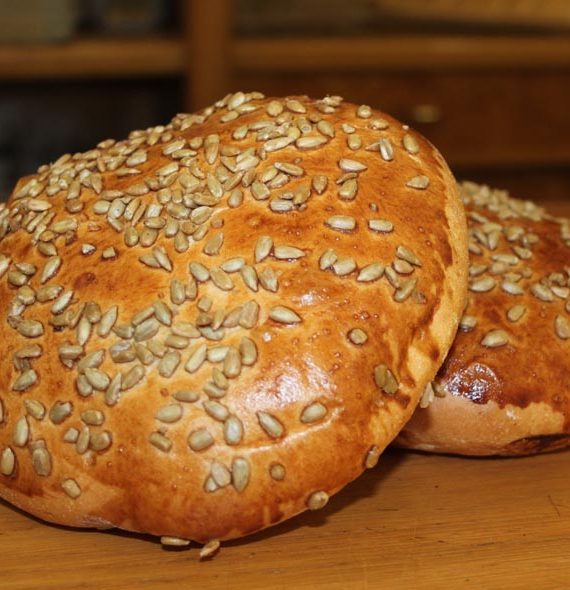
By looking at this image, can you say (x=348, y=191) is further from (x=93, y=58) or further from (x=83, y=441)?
(x=93, y=58)

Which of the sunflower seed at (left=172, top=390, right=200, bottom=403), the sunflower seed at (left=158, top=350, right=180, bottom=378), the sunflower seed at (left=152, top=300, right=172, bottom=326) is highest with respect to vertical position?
the sunflower seed at (left=152, top=300, right=172, bottom=326)

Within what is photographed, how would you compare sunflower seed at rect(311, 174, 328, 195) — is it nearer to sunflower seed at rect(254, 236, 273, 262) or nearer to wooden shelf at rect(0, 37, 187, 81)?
sunflower seed at rect(254, 236, 273, 262)

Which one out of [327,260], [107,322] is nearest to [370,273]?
[327,260]

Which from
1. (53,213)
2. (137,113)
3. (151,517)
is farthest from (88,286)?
(137,113)

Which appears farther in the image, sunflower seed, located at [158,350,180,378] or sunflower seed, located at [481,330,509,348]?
sunflower seed, located at [481,330,509,348]

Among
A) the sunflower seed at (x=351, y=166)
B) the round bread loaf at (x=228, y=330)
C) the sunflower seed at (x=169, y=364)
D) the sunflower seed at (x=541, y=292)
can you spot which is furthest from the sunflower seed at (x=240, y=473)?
the sunflower seed at (x=541, y=292)

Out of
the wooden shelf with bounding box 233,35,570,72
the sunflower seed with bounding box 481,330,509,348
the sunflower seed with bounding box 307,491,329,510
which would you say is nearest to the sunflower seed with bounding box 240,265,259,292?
the sunflower seed with bounding box 307,491,329,510
